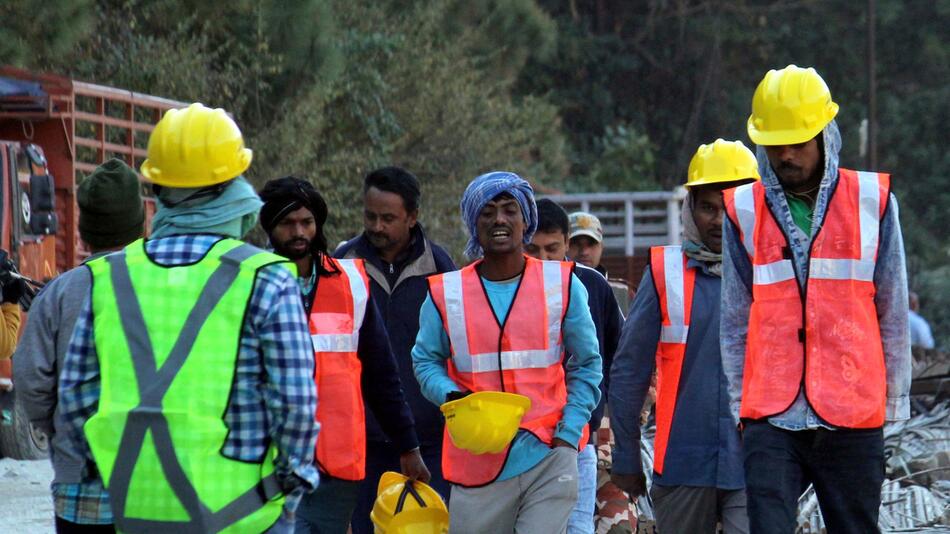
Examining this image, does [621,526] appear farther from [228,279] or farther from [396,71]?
[396,71]

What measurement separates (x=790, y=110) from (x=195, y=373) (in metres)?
2.24

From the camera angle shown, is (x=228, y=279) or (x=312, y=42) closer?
(x=228, y=279)

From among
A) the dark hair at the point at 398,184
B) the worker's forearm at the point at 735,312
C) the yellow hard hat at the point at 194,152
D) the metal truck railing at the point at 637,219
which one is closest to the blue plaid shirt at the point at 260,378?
the yellow hard hat at the point at 194,152

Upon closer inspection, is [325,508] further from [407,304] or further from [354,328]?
[407,304]

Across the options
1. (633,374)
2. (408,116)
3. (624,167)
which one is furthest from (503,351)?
(624,167)

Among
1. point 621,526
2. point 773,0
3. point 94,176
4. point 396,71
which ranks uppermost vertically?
point 773,0

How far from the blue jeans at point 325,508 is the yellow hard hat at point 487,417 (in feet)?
2.58

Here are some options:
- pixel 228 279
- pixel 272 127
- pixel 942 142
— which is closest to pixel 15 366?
pixel 228 279

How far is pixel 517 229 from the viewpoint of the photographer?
6504 mm

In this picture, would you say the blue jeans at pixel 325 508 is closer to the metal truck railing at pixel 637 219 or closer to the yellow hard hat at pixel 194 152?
the yellow hard hat at pixel 194 152

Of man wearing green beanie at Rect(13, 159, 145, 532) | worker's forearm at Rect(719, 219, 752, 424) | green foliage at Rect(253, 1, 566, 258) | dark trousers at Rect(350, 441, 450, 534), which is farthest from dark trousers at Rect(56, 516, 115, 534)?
green foliage at Rect(253, 1, 566, 258)

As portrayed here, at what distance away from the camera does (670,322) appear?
6688 millimetres

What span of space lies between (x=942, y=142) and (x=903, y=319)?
42568mm

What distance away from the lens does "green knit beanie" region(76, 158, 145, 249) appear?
214 inches
